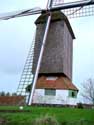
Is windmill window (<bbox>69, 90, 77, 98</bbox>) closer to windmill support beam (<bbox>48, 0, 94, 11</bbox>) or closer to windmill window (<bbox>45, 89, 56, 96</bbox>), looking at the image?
windmill window (<bbox>45, 89, 56, 96</bbox>)

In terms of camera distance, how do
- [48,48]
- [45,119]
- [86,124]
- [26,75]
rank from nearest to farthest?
1. [45,119]
2. [86,124]
3. [26,75]
4. [48,48]

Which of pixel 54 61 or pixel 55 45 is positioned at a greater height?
pixel 55 45

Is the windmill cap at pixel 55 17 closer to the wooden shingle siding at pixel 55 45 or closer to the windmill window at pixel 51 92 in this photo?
the wooden shingle siding at pixel 55 45

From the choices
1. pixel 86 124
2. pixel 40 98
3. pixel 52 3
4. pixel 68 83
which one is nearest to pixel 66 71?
pixel 68 83

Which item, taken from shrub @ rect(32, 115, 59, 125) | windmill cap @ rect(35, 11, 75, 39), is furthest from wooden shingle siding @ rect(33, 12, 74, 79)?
shrub @ rect(32, 115, 59, 125)

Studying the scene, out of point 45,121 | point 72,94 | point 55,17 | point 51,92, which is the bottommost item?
point 72,94

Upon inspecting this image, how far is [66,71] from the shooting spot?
137 ft

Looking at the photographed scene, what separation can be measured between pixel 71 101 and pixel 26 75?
22.3 ft

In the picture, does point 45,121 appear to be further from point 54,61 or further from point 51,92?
point 51,92

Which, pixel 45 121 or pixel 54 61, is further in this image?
pixel 54 61

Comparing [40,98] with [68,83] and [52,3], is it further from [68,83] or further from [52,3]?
[52,3]

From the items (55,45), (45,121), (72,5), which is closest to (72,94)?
(55,45)

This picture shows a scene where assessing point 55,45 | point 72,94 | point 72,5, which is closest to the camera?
point 72,5

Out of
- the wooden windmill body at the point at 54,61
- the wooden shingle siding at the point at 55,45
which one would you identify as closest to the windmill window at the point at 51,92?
the wooden windmill body at the point at 54,61
